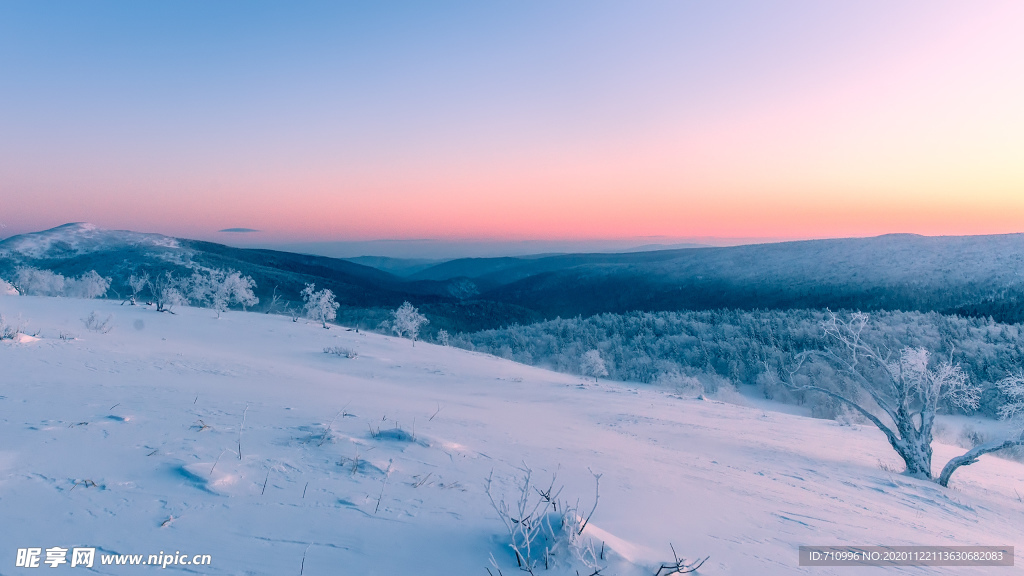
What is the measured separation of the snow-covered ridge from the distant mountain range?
0.54 ft

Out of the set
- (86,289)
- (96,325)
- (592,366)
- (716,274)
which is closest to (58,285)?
(86,289)

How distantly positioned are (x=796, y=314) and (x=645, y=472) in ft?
161

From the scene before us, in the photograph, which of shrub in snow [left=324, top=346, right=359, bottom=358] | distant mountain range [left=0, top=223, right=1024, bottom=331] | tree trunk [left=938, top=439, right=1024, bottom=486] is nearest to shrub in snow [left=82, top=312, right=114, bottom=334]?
shrub in snow [left=324, top=346, right=359, bottom=358]

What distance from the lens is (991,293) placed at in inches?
2094

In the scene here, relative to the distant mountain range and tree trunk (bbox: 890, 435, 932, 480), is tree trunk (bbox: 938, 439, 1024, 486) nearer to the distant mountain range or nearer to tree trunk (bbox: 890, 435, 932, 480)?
tree trunk (bbox: 890, 435, 932, 480)

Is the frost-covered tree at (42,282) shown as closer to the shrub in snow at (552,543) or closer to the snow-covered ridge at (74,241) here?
the shrub in snow at (552,543)

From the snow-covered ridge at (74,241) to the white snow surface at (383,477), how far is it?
9395cm

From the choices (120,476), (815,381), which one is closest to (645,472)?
(120,476)

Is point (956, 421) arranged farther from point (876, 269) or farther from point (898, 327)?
point (876, 269)

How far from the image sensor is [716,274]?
339 ft

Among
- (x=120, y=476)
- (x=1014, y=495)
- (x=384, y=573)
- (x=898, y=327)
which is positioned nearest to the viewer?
(x=384, y=573)

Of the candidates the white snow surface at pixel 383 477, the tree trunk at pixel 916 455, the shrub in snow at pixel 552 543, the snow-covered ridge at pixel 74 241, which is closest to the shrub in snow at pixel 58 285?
the white snow surface at pixel 383 477

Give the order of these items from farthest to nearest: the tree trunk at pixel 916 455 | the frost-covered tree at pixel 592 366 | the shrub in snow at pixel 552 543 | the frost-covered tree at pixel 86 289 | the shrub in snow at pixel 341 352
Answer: the frost-covered tree at pixel 592 366, the frost-covered tree at pixel 86 289, the shrub in snow at pixel 341 352, the tree trunk at pixel 916 455, the shrub in snow at pixel 552 543

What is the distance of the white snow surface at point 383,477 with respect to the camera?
2.51m
